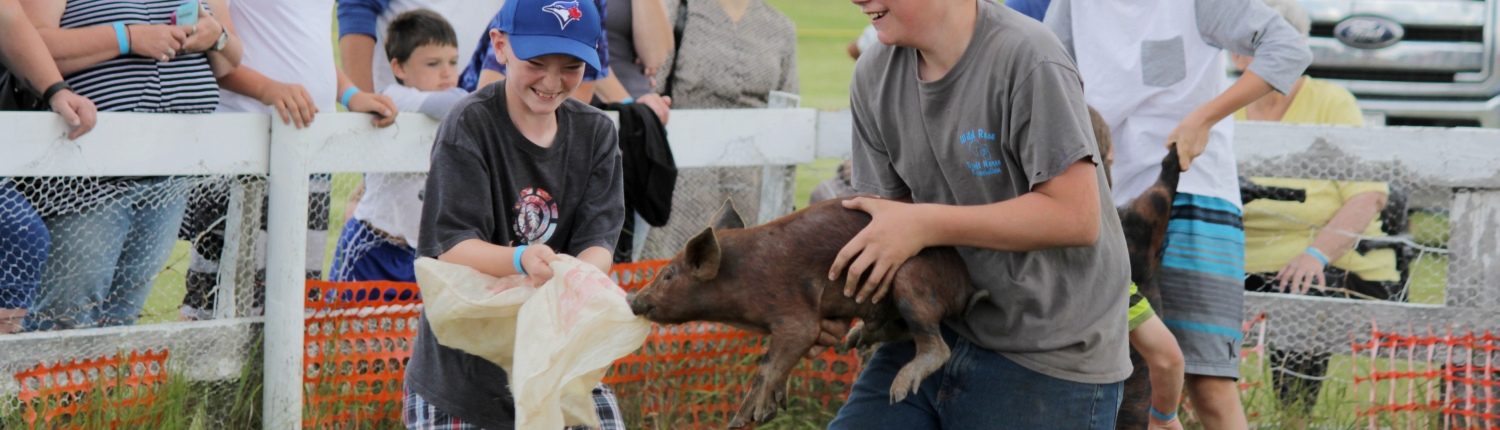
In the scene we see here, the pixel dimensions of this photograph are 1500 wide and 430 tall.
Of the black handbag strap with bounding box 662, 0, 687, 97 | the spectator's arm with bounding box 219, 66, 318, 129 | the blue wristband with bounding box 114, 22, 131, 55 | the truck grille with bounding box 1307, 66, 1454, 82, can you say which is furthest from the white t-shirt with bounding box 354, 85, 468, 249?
the truck grille with bounding box 1307, 66, 1454, 82

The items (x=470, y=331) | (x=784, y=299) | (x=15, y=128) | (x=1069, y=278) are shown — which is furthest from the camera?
(x=15, y=128)

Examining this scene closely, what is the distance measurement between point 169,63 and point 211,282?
0.68 metres

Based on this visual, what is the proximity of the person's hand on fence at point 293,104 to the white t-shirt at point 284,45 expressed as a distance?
60 cm

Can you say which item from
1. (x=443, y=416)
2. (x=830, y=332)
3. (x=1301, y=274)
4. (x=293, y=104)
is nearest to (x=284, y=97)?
(x=293, y=104)

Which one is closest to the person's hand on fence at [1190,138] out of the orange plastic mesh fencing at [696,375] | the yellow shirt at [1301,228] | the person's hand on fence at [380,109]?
the orange plastic mesh fencing at [696,375]

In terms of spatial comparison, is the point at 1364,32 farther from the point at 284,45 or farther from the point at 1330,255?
the point at 284,45

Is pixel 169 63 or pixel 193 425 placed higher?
pixel 169 63


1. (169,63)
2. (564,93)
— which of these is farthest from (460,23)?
(564,93)

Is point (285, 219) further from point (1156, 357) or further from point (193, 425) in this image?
point (1156, 357)

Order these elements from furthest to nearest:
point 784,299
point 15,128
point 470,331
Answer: point 15,128 → point 470,331 → point 784,299

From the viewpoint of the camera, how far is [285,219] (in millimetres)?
3666

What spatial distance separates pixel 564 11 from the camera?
269 cm

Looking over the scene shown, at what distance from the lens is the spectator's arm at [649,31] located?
17.0ft

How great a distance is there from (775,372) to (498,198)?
937mm
